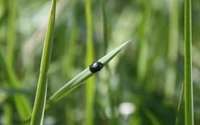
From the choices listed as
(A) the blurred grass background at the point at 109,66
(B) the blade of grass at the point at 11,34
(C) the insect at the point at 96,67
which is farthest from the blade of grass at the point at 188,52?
(B) the blade of grass at the point at 11,34

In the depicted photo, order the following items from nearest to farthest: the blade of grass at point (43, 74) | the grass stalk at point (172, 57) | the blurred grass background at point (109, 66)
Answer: the blade of grass at point (43, 74) < the blurred grass background at point (109, 66) < the grass stalk at point (172, 57)

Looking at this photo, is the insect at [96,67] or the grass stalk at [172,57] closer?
the insect at [96,67]

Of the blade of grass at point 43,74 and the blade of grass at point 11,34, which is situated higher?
the blade of grass at point 11,34

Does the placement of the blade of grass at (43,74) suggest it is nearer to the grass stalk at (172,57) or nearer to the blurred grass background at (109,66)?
the blurred grass background at (109,66)

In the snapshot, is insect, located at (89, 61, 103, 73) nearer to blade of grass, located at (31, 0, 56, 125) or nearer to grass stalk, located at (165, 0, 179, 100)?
blade of grass, located at (31, 0, 56, 125)

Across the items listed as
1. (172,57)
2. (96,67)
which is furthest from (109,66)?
(96,67)

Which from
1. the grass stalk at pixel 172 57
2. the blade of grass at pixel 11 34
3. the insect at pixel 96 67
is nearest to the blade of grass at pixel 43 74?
the insect at pixel 96 67

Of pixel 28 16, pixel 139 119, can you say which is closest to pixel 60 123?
pixel 139 119

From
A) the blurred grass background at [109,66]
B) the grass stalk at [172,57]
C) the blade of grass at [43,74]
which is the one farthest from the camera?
the grass stalk at [172,57]
